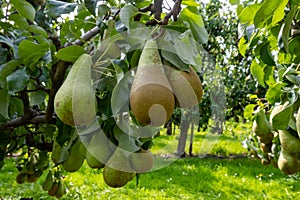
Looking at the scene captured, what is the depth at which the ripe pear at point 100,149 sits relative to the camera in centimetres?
76

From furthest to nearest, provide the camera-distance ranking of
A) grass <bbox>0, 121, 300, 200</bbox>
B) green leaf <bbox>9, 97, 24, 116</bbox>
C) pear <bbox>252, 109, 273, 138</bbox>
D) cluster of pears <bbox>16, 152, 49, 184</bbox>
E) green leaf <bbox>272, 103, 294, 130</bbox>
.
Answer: grass <bbox>0, 121, 300, 200</bbox> → cluster of pears <bbox>16, 152, 49, 184</bbox> → pear <bbox>252, 109, 273, 138</bbox> → green leaf <bbox>9, 97, 24, 116</bbox> → green leaf <bbox>272, 103, 294, 130</bbox>

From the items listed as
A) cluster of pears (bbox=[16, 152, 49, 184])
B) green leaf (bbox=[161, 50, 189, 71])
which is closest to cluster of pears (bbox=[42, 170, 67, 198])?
cluster of pears (bbox=[16, 152, 49, 184])

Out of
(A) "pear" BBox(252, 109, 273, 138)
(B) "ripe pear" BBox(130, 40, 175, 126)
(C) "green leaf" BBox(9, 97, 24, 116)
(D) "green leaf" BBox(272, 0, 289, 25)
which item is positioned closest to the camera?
(B) "ripe pear" BBox(130, 40, 175, 126)

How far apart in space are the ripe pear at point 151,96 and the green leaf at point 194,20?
17 centimetres

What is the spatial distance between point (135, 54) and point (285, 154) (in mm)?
877

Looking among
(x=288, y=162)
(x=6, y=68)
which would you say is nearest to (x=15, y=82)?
(x=6, y=68)

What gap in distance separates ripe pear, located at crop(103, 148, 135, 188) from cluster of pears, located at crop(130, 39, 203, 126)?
230mm

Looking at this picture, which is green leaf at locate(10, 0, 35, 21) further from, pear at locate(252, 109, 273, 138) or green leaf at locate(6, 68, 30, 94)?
pear at locate(252, 109, 273, 138)

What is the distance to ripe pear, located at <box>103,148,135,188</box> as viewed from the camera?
76cm

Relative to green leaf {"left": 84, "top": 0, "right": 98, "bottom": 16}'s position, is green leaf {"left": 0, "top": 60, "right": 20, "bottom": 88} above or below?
below

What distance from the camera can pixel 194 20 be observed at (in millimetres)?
686

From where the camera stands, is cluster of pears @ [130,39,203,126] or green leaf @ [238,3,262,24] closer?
cluster of pears @ [130,39,203,126]

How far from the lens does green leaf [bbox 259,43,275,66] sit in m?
0.93

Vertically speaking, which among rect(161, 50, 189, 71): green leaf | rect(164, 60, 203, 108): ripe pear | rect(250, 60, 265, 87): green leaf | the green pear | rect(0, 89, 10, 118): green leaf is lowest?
the green pear
